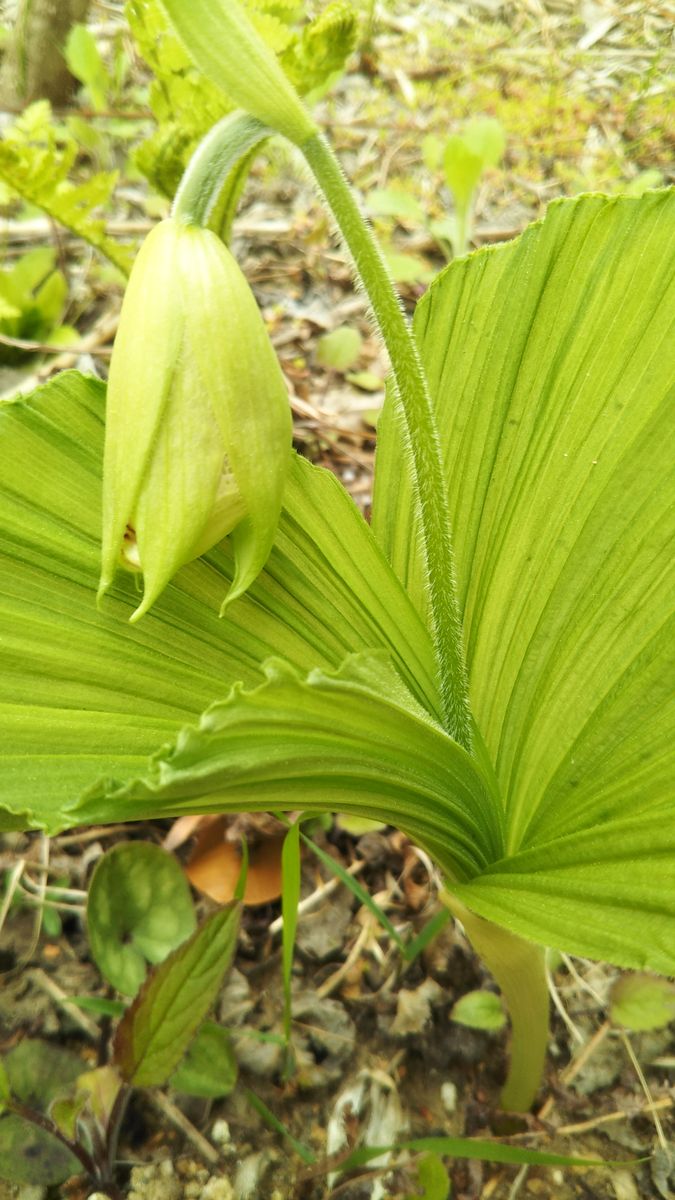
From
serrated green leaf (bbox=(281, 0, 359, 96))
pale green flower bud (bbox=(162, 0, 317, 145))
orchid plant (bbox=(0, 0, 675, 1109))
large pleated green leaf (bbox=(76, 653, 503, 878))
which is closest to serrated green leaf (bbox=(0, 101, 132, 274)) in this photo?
serrated green leaf (bbox=(281, 0, 359, 96))

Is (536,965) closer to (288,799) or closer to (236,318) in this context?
(288,799)

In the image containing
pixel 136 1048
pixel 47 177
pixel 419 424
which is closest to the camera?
pixel 419 424

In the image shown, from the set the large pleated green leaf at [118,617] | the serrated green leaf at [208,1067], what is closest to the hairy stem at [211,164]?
the large pleated green leaf at [118,617]

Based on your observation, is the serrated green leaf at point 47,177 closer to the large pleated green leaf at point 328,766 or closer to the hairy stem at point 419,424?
the hairy stem at point 419,424

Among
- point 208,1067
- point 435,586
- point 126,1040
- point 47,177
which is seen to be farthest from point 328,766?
point 47,177

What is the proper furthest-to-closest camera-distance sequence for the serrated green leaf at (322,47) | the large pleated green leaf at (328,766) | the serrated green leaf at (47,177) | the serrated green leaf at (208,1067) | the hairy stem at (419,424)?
1. the serrated green leaf at (47,177)
2. the serrated green leaf at (322,47)
3. the serrated green leaf at (208,1067)
4. the hairy stem at (419,424)
5. the large pleated green leaf at (328,766)

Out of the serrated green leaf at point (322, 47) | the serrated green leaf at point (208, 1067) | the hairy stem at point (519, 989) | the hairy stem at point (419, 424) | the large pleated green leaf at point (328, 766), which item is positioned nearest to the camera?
the large pleated green leaf at point (328, 766)

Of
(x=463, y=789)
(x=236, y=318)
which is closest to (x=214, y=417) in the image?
(x=236, y=318)

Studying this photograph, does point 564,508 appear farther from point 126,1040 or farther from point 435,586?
point 126,1040
